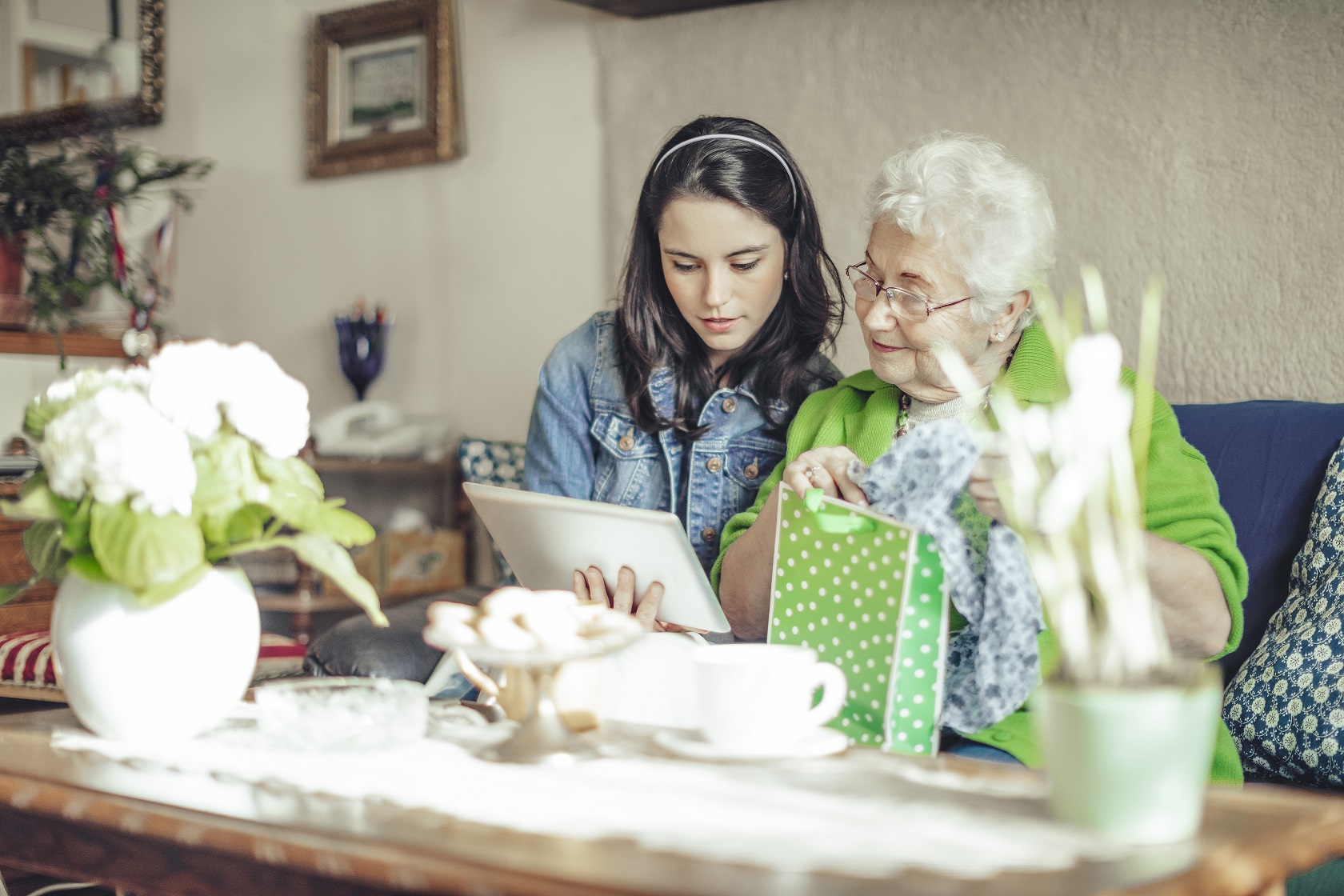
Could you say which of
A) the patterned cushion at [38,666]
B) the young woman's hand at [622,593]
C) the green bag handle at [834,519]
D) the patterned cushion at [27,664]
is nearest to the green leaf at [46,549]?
the young woman's hand at [622,593]

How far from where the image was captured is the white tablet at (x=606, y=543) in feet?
4.27

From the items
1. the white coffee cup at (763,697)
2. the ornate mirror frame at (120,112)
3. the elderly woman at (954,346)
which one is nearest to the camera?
the white coffee cup at (763,697)

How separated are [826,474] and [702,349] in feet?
1.96

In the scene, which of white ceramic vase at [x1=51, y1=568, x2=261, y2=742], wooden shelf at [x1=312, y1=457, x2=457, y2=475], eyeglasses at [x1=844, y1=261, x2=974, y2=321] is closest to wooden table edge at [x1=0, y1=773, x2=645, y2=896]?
white ceramic vase at [x1=51, y1=568, x2=261, y2=742]

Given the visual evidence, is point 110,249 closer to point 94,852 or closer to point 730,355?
point 730,355

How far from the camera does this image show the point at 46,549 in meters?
1.10

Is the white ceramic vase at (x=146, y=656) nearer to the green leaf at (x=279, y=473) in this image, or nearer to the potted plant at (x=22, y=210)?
the green leaf at (x=279, y=473)

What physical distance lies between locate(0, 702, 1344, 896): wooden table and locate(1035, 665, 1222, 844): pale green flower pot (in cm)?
2

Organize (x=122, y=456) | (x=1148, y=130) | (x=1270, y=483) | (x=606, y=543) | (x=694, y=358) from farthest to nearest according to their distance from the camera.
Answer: (x=1148, y=130) → (x=694, y=358) → (x=1270, y=483) → (x=606, y=543) → (x=122, y=456)

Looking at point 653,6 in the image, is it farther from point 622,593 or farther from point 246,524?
point 246,524

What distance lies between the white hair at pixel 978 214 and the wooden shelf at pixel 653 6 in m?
1.04

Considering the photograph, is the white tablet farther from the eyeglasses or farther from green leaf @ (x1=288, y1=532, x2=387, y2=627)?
the eyeglasses

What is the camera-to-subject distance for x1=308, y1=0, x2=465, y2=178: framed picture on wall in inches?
116

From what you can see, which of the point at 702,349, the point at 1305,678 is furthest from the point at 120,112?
the point at 1305,678
